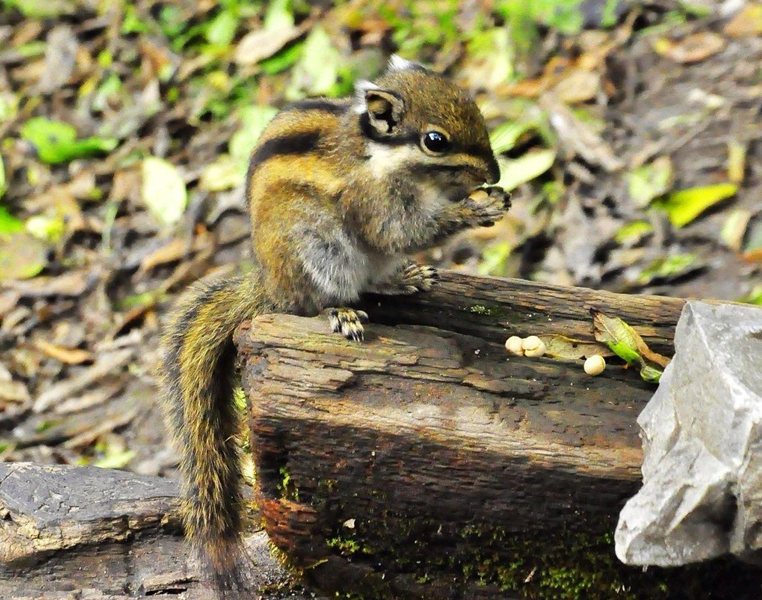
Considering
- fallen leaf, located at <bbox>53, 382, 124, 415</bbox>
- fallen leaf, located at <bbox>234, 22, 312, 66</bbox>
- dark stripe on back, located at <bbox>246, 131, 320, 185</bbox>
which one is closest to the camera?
dark stripe on back, located at <bbox>246, 131, 320, 185</bbox>

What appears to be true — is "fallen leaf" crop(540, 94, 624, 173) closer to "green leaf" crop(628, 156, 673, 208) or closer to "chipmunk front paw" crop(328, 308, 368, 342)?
"green leaf" crop(628, 156, 673, 208)

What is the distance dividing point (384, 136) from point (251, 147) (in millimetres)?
3437

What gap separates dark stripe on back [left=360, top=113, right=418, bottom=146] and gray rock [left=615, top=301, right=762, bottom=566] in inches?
53.6

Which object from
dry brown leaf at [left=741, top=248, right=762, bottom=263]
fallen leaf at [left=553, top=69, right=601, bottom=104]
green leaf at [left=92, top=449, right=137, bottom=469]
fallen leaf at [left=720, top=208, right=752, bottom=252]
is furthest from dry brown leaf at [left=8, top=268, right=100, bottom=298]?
dry brown leaf at [left=741, top=248, right=762, bottom=263]

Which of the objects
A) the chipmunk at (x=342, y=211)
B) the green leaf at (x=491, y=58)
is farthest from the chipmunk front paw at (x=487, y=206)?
the green leaf at (x=491, y=58)

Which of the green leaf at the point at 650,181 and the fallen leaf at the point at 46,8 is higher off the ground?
the fallen leaf at the point at 46,8

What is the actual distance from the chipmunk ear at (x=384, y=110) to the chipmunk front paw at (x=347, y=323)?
769mm

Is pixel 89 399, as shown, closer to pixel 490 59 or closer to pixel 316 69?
pixel 316 69

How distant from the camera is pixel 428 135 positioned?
3.74 metres

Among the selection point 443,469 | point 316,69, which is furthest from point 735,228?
point 316,69

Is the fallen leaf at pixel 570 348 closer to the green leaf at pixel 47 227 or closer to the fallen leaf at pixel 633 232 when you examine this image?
the fallen leaf at pixel 633 232

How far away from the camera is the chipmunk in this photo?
12.3 feet

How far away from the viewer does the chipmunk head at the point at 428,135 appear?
12.3 ft

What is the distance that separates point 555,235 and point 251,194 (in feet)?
8.86
